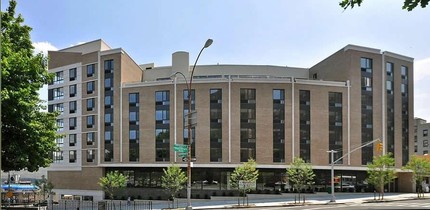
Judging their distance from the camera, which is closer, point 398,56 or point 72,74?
point 398,56

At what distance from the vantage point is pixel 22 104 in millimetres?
17281

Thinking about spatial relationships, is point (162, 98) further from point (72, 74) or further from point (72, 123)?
point (72, 74)

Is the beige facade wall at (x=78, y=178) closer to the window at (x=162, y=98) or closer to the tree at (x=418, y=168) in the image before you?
the window at (x=162, y=98)

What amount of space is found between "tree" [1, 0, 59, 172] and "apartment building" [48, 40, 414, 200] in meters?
41.1

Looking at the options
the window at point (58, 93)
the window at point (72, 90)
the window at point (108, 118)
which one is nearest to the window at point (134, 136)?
the window at point (108, 118)

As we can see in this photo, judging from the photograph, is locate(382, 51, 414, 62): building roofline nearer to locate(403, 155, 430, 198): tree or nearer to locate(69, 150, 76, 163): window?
locate(403, 155, 430, 198): tree

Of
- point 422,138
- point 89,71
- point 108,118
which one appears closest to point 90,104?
point 108,118

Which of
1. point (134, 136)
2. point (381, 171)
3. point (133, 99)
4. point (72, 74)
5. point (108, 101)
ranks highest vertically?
point (72, 74)

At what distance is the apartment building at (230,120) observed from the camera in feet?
201

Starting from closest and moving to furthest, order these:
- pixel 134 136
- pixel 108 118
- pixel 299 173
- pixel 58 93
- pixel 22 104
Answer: pixel 22 104 → pixel 299 173 → pixel 134 136 → pixel 108 118 → pixel 58 93

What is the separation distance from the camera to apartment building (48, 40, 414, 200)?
6138cm

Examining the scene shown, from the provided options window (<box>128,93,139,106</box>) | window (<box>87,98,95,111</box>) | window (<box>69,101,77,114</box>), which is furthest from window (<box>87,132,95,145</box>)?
window (<box>128,93,139,106</box>)

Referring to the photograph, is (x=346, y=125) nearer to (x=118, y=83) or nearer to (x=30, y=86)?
(x=118, y=83)

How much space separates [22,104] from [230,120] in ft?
148
